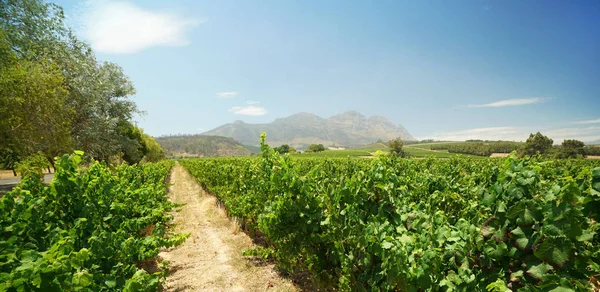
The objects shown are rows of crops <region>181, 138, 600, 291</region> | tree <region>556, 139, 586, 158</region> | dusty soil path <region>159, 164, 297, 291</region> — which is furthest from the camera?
tree <region>556, 139, 586, 158</region>

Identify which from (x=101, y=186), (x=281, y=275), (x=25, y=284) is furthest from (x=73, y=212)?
(x=281, y=275)

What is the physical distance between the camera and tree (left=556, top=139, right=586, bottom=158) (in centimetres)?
6906

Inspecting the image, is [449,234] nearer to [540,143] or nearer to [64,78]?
[64,78]

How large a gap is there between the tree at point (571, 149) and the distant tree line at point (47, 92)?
91.7 meters

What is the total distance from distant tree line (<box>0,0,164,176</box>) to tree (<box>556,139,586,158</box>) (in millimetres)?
91719

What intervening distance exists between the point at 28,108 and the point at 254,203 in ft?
48.7

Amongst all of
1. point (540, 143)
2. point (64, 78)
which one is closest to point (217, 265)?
point (64, 78)

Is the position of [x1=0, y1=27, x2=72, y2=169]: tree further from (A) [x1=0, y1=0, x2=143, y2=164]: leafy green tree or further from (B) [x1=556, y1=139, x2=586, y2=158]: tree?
(B) [x1=556, y1=139, x2=586, y2=158]: tree

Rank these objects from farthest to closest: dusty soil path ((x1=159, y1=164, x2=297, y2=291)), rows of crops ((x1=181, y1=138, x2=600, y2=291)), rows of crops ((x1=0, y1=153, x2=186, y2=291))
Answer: dusty soil path ((x1=159, y1=164, x2=297, y2=291)), rows of crops ((x1=0, y1=153, x2=186, y2=291)), rows of crops ((x1=181, y1=138, x2=600, y2=291))

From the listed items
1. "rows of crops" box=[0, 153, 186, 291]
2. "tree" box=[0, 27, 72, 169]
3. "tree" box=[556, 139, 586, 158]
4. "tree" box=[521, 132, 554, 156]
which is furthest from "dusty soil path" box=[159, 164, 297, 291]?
"tree" box=[521, 132, 554, 156]

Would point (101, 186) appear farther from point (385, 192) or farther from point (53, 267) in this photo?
point (385, 192)

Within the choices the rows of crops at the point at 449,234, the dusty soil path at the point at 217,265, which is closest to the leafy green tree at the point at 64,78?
the dusty soil path at the point at 217,265

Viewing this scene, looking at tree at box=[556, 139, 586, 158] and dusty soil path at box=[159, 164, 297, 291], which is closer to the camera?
dusty soil path at box=[159, 164, 297, 291]

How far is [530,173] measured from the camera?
2.18 meters
